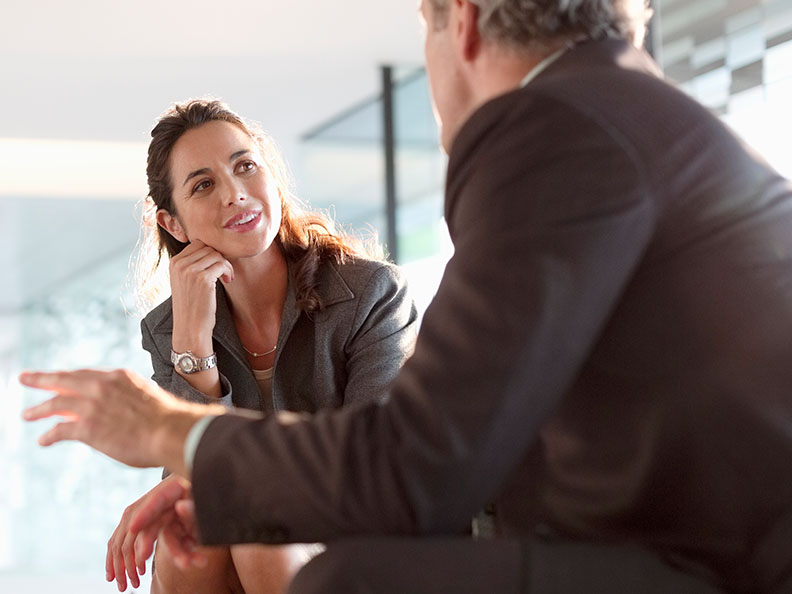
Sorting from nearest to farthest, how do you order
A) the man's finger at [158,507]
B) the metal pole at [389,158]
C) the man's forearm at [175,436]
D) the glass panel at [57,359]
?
the man's forearm at [175,436], the man's finger at [158,507], the metal pole at [389,158], the glass panel at [57,359]

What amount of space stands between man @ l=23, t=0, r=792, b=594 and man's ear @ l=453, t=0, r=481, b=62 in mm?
181

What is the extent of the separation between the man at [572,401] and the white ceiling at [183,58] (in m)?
4.37

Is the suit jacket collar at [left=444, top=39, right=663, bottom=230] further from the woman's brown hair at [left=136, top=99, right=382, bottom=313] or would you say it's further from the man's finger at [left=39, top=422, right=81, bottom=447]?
the woman's brown hair at [left=136, top=99, right=382, bottom=313]

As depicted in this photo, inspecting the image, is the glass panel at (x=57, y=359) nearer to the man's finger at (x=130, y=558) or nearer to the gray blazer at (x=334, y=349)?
the gray blazer at (x=334, y=349)

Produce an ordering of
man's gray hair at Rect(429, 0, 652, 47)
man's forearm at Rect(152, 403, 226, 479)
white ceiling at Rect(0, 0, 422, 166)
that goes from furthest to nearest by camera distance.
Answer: white ceiling at Rect(0, 0, 422, 166)
man's gray hair at Rect(429, 0, 652, 47)
man's forearm at Rect(152, 403, 226, 479)

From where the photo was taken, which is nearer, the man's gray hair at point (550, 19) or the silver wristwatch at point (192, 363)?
the man's gray hair at point (550, 19)

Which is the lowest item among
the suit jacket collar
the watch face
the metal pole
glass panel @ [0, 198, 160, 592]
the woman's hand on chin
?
glass panel @ [0, 198, 160, 592]

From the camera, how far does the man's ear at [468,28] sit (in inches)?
44.4

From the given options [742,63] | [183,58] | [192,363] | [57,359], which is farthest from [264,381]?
[57,359]

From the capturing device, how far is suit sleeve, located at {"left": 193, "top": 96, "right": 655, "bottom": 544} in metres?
0.86

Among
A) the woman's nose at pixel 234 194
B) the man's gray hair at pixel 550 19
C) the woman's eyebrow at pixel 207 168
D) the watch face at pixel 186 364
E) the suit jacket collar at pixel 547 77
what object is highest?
the man's gray hair at pixel 550 19

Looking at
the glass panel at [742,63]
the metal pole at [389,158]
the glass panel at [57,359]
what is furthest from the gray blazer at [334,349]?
the glass panel at [57,359]

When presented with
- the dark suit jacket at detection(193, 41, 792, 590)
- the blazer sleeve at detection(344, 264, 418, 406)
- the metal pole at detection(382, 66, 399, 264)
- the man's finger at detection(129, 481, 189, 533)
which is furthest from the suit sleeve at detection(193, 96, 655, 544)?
the metal pole at detection(382, 66, 399, 264)

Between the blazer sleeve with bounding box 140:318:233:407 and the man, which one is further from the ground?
the man
